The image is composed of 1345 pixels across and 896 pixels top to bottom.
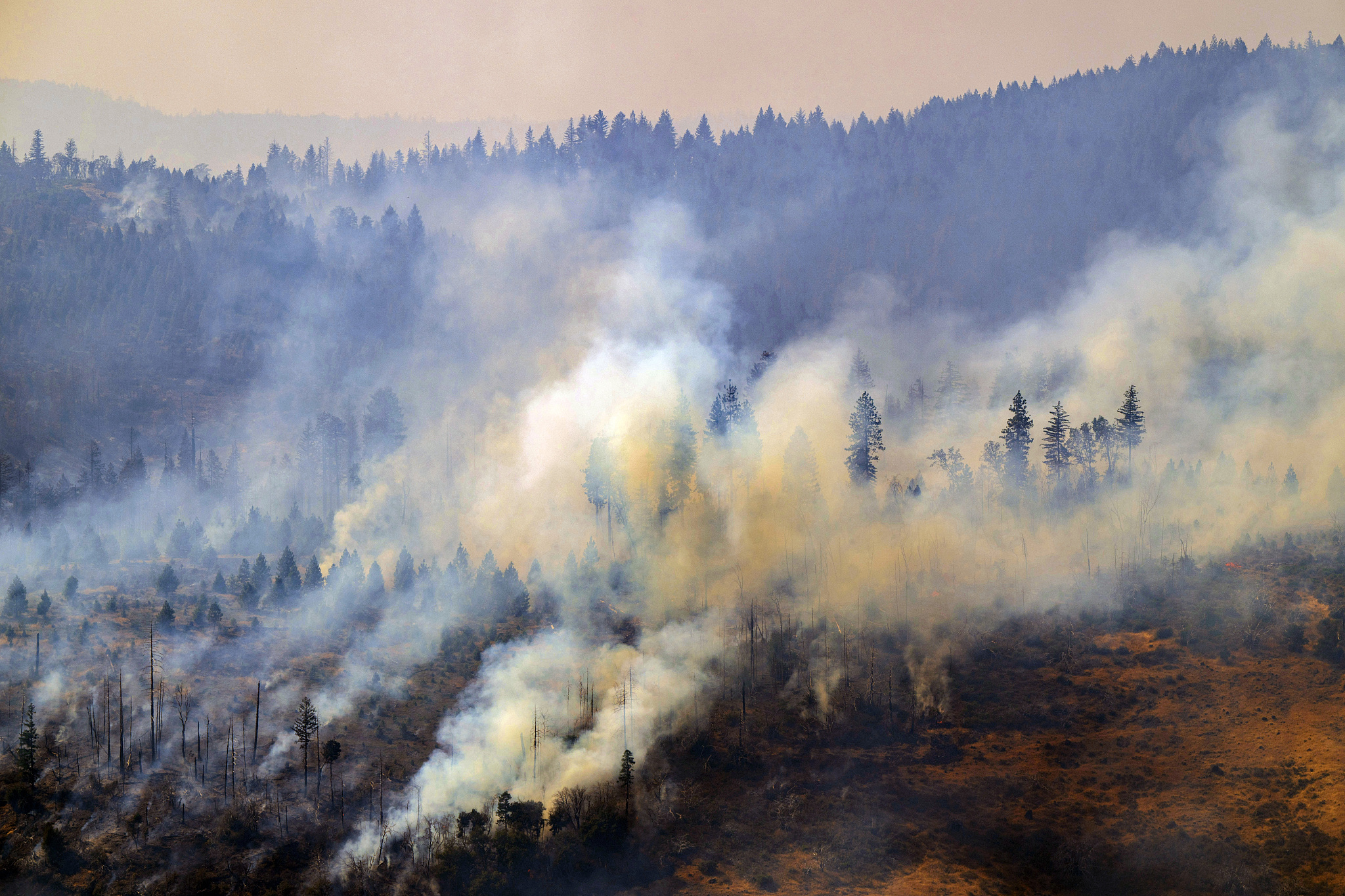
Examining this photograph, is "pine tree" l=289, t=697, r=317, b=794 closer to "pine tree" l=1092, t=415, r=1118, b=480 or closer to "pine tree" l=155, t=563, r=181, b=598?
"pine tree" l=155, t=563, r=181, b=598

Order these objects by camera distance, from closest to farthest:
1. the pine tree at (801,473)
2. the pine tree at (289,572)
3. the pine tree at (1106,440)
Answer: the pine tree at (289,572) → the pine tree at (801,473) → the pine tree at (1106,440)

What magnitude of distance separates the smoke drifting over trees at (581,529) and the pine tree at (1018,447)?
43 cm

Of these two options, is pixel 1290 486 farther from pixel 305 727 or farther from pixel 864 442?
pixel 305 727

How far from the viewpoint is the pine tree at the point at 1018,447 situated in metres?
122

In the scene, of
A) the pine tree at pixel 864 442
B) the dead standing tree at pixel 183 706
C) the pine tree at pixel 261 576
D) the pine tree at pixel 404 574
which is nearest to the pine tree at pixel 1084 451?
the pine tree at pixel 864 442

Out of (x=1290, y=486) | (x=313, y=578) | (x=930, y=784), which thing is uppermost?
(x=1290, y=486)

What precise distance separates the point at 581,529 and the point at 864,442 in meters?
39.3

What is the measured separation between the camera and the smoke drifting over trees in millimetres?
81812

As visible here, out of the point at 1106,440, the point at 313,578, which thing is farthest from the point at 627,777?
the point at 1106,440

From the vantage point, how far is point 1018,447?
122438 millimetres

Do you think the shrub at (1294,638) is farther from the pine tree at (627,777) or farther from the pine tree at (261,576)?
the pine tree at (261,576)

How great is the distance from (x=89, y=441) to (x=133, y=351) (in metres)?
31.5

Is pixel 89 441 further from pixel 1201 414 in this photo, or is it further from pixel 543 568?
pixel 1201 414

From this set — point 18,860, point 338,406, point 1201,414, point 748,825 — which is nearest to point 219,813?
point 18,860
